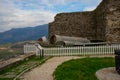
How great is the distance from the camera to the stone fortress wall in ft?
92.3

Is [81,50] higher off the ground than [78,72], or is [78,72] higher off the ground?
[81,50]

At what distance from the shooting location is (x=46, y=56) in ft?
77.0

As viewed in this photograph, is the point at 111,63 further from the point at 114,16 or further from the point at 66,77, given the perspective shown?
the point at 114,16

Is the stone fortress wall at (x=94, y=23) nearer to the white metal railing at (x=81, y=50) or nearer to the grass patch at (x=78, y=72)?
the white metal railing at (x=81, y=50)

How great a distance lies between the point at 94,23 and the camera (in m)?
35.3

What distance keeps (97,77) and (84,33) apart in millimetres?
23580

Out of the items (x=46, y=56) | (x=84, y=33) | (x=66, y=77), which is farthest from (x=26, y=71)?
(x=84, y=33)

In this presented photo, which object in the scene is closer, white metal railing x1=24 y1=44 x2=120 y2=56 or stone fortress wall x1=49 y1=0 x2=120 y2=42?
white metal railing x1=24 y1=44 x2=120 y2=56

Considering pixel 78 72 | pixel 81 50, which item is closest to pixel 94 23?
pixel 81 50

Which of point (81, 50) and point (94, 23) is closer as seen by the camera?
point (81, 50)

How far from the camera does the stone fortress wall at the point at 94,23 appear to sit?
28141mm

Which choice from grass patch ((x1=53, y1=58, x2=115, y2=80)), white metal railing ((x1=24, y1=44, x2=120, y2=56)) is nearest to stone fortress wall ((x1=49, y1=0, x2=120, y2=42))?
white metal railing ((x1=24, y1=44, x2=120, y2=56))

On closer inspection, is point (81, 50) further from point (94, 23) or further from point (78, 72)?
point (94, 23)

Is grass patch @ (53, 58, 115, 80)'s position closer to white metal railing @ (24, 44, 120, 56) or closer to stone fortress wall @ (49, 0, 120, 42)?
white metal railing @ (24, 44, 120, 56)
